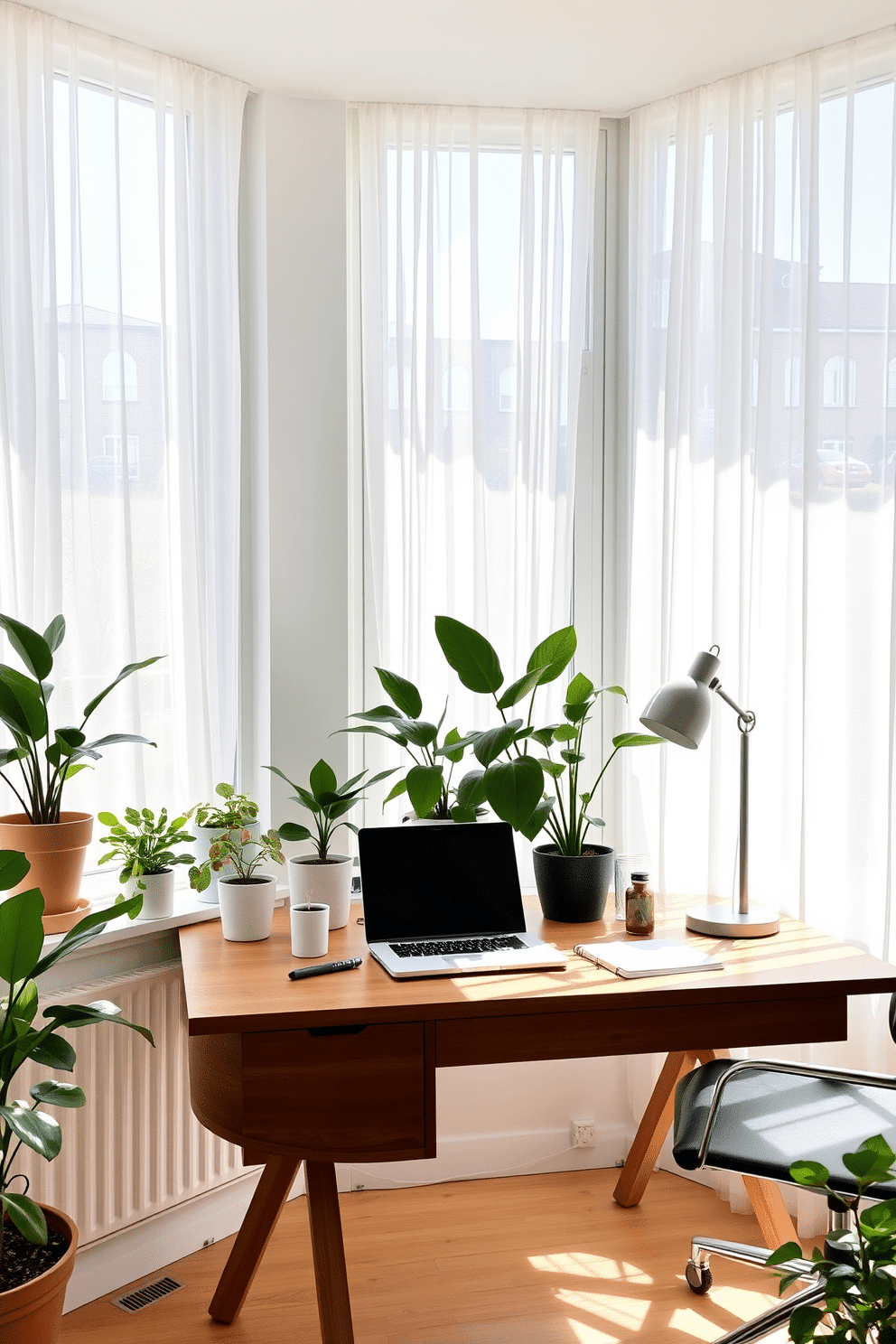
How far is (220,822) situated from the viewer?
254 cm

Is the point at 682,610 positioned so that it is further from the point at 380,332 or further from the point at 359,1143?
the point at 359,1143

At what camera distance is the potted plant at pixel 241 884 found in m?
2.40

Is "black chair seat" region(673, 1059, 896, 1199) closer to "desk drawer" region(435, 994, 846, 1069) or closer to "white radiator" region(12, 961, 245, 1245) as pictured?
"desk drawer" region(435, 994, 846, 1069)

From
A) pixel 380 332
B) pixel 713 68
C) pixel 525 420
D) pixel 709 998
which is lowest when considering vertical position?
pixel 709 998

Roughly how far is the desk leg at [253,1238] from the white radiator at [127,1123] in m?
0.25

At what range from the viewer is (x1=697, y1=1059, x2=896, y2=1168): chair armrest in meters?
1.86

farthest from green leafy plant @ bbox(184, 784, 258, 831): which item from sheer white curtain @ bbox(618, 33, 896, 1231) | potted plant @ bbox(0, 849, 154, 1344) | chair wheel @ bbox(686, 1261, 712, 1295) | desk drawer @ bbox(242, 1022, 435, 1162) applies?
chair wheel @ bbox(686, 1261, 712, 1295)

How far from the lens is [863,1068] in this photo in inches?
102

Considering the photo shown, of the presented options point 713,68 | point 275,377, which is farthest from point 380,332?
point 713,68

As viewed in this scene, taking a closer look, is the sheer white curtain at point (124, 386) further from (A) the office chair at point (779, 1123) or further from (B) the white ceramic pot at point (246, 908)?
(A) the office chair at point (779, 1123)

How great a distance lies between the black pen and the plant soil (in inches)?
22.3

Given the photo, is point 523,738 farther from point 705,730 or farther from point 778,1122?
point 778,1122

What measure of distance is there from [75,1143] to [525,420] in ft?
6.38

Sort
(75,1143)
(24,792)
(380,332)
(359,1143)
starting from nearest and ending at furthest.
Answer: (359,1143), (75,1143), (24,792), (380,332)
